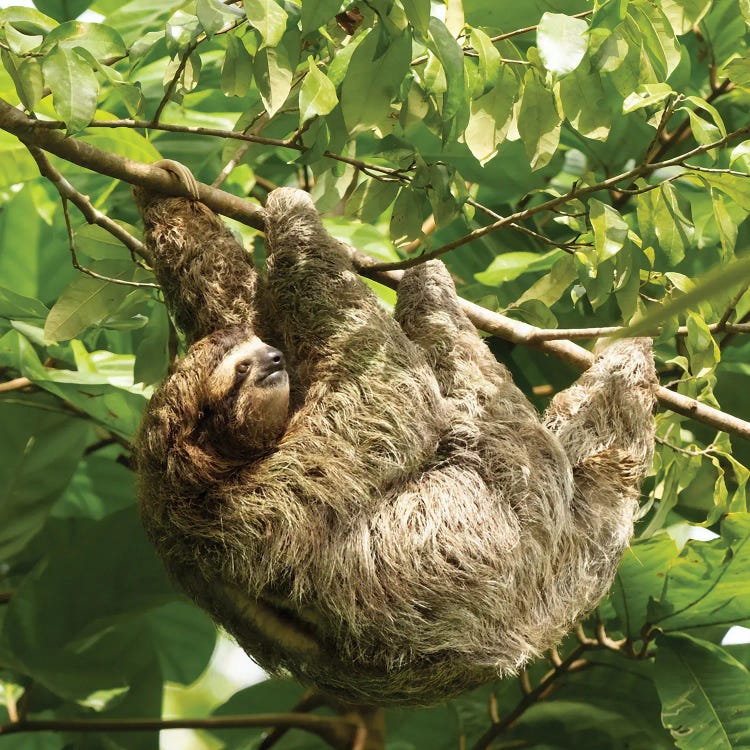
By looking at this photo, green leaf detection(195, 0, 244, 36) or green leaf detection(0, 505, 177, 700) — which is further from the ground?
green leaf detection(195, 0, 244, 36)

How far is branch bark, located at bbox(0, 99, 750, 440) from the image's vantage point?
12.7 ft

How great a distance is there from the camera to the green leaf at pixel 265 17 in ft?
9.85

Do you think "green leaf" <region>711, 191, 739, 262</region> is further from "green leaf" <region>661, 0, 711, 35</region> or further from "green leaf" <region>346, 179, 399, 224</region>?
"green leaf" <region>346, 179, 399, 224</region>

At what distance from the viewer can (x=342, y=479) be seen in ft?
13.8

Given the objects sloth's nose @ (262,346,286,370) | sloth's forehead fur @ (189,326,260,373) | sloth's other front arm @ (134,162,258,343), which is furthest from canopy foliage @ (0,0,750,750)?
sloth's nose @ (262,346,286,370)

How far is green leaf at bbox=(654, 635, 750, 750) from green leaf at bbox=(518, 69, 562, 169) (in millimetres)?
3020

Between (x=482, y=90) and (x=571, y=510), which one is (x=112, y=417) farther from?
(x=482, y=90)

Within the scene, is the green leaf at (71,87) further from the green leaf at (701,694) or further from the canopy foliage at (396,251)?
the green leaf at (701,694)

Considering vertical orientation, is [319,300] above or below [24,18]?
below

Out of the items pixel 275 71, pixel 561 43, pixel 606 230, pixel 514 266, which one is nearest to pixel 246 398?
pixel 275 71

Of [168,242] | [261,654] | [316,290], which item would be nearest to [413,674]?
[261,654]

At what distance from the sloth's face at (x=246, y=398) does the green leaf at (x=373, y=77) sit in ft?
4.26

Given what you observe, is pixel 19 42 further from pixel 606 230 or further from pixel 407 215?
pixel 606 230

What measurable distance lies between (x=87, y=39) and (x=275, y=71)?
64cm
